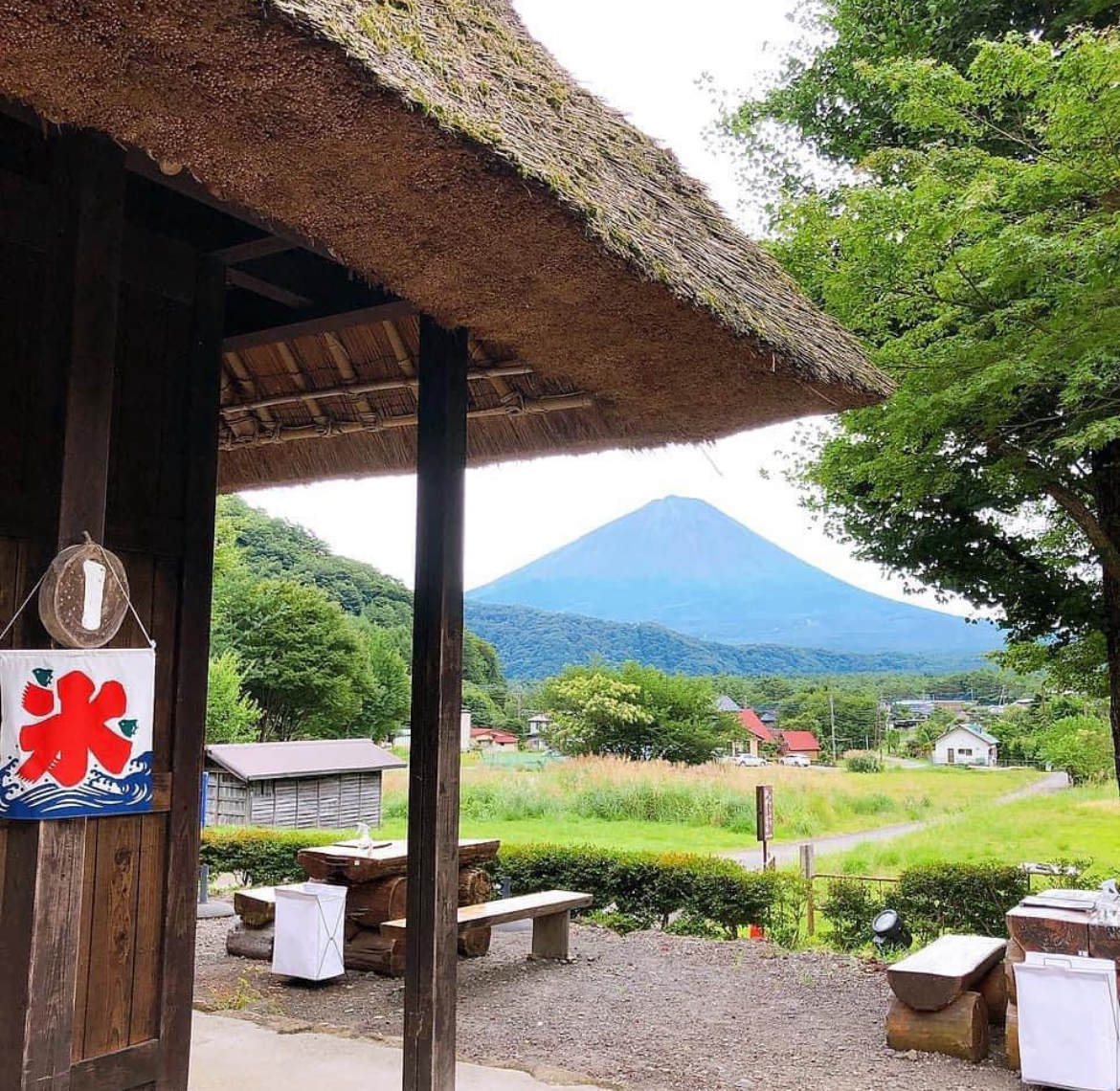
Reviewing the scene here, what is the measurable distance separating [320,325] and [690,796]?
45.4 feet

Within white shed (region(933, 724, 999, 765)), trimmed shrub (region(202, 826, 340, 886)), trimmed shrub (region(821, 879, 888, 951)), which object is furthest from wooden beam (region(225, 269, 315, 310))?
white shed (region(933, 724, 999, 765))

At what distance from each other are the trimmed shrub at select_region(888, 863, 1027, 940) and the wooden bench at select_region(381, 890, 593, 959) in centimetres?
232

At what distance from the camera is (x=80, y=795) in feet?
7.09

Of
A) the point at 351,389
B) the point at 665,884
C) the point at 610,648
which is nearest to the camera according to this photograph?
the point at 351,389

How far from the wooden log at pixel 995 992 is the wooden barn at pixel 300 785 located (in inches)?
404

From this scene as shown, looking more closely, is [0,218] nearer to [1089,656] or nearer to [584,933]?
[584,933]

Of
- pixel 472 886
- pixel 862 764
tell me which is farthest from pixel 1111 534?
pixel 862 764

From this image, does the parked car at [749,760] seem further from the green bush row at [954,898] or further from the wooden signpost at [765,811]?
the green bush row at [954,898]

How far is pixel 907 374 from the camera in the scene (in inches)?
215

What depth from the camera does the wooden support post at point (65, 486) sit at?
Result: 196 cm

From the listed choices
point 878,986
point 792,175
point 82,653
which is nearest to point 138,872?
point 82,653

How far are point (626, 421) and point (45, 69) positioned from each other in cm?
240

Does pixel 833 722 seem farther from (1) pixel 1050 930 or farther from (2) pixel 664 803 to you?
(1) pixel 1050 930

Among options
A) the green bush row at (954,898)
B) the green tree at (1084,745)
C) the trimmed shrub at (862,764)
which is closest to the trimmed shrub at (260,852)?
the green bush row at (954,898)
